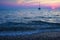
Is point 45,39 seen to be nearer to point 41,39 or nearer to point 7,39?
point 41,39

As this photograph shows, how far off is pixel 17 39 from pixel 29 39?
1133mm

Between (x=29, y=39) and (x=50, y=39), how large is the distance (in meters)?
1.97

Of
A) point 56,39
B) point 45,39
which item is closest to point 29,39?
point 45,39

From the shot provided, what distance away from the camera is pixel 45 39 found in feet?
48.7

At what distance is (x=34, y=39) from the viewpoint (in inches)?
596

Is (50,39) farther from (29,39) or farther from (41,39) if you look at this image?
(29,39)

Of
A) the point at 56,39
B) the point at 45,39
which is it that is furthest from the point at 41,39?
the point at 56,39

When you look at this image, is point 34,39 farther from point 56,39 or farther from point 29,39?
point 56,39

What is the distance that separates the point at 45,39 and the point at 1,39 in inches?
166

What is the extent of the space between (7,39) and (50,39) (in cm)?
412

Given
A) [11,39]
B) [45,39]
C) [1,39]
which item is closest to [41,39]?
[45,39]

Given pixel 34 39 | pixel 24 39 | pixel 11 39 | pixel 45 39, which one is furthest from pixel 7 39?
pixel 45 39

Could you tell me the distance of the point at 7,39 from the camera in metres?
15.5

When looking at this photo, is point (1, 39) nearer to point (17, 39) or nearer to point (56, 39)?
point (17, 39)
